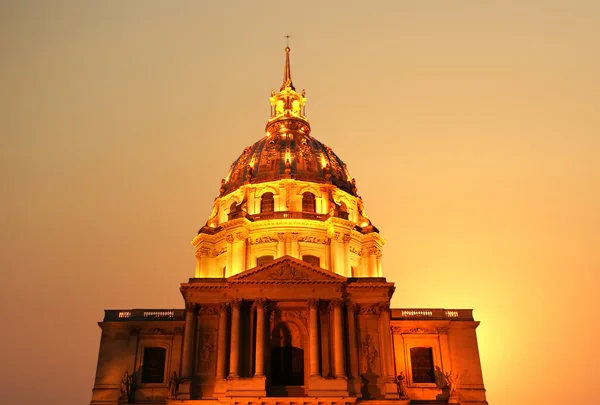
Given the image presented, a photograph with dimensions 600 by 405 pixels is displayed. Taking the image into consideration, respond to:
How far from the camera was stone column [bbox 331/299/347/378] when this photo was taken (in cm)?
4331

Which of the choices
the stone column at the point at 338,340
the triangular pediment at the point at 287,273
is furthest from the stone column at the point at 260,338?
the stone column at the point at 338,340

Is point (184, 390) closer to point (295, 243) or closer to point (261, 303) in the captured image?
point (261, 303)

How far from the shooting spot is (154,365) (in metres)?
47.8

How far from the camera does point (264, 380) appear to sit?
140 ft

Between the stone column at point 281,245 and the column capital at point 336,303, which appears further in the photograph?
the stone column at point 281,245

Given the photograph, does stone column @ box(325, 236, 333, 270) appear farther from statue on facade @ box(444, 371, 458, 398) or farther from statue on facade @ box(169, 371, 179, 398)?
statue on facade @ box(169, 371, 179, 398)

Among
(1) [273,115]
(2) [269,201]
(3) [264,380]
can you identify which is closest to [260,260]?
(2) [269,201]

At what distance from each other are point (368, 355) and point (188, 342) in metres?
12.3

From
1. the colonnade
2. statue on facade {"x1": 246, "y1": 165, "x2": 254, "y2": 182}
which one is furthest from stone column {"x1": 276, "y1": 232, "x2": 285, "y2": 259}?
the colonnade

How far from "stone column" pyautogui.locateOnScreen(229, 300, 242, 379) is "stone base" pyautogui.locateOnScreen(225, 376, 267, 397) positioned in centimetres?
48

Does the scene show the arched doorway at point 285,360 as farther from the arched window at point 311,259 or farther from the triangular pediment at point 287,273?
the arched window at point 311,259

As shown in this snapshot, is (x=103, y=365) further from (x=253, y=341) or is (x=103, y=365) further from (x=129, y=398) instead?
(x=253, y=341)

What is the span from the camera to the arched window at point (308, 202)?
198 feet

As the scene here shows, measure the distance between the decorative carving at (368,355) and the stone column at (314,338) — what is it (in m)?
3.11
